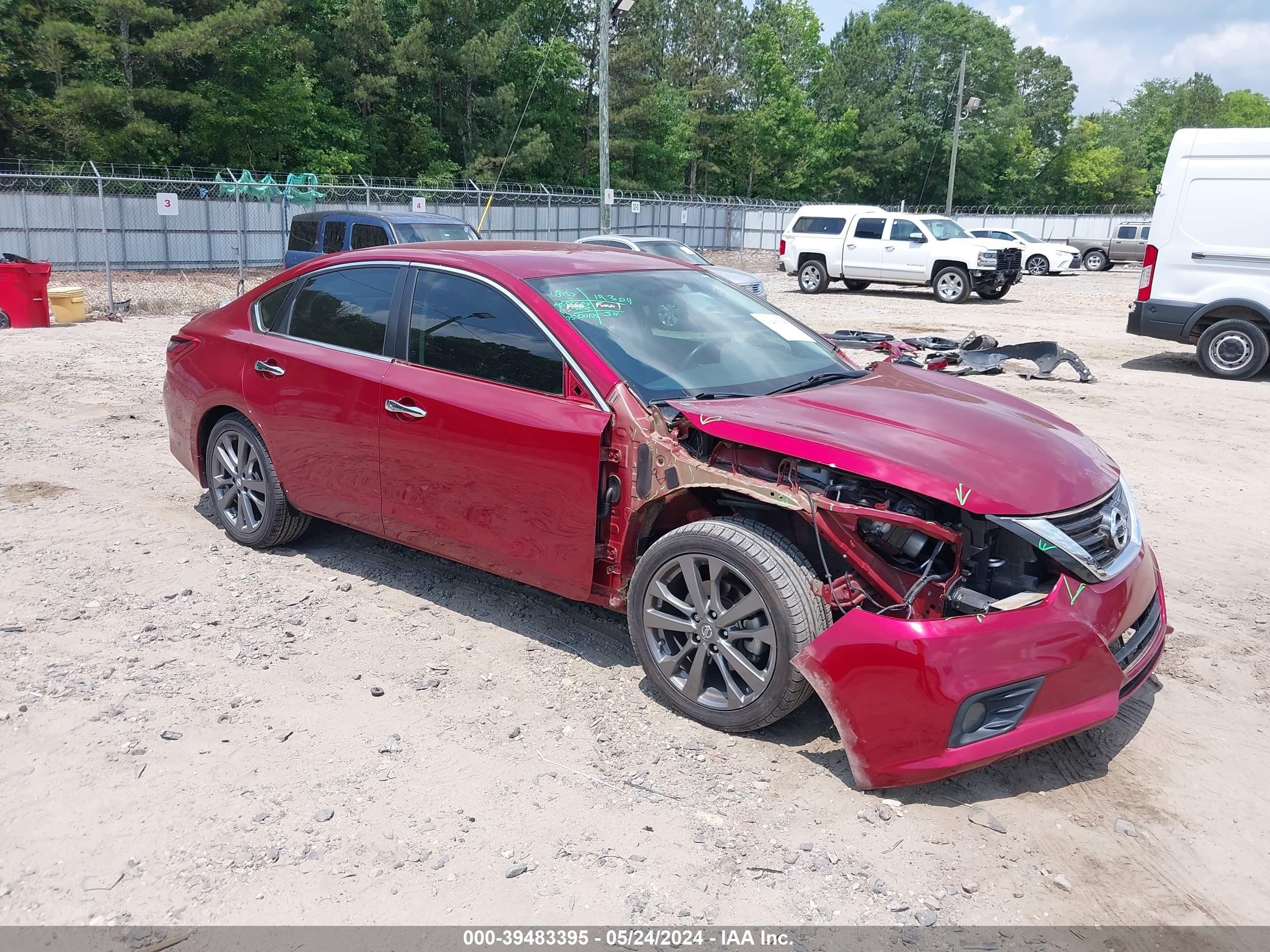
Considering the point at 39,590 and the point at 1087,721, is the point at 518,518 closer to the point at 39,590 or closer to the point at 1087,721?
the point at 1087,721

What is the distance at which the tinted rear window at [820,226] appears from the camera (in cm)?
2416

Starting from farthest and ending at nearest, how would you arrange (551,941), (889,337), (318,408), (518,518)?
1. (889,337)
2. (318,408)
3. (518,518)
4. (551,941)

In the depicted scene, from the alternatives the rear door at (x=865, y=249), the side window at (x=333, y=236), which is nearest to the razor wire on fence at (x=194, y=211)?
the side window at (x=333, y=236)

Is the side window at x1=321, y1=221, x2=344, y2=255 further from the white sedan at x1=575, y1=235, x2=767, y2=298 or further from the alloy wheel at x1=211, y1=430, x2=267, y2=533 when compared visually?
the alloy wheel at x1=211, y1=430, x2=267, y2=533

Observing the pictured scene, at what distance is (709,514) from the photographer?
3873 mm

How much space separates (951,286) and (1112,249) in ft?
60.4

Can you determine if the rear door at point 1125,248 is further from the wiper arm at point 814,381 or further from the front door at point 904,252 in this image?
the wiper arm at point 814,381

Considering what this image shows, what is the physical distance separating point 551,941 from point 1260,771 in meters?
2.59

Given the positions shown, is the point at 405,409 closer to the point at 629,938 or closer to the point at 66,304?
the point at 629,938

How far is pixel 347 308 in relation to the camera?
195 inches

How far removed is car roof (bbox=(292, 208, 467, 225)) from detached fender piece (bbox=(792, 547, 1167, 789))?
Result: 12.1 metres

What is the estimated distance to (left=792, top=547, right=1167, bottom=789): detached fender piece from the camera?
10.1ft

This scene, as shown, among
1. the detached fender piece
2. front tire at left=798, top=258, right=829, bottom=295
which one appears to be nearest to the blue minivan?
the detached fender piece

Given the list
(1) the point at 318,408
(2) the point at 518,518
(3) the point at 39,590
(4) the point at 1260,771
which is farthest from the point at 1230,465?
(3) the point at 39,590
